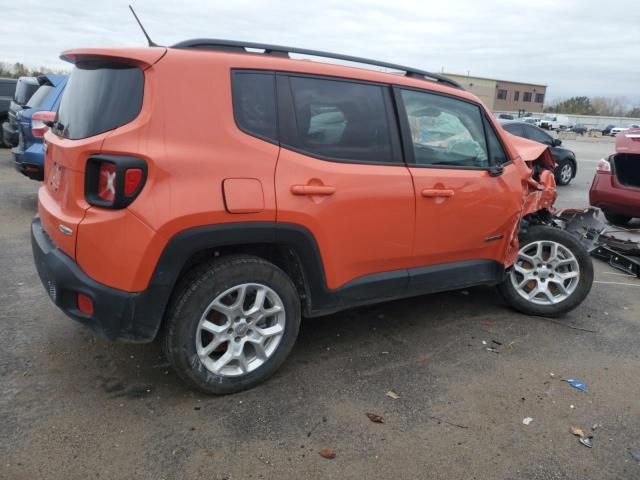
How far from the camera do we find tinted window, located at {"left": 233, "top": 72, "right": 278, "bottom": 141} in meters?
2.78

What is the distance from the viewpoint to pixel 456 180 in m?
3.59

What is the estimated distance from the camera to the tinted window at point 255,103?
278 cm

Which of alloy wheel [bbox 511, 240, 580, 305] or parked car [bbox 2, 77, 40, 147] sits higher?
parked car [bbox 2, 77, 40, 147]

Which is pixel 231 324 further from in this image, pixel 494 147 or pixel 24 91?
pixel 24 91

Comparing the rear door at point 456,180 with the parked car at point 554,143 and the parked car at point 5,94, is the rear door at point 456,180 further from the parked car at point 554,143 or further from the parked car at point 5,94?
the parked car at point 5,94

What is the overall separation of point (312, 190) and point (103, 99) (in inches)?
46.0

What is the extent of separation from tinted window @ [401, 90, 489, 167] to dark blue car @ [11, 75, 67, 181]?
4.94 m

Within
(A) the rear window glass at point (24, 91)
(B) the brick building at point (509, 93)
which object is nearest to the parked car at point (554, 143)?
(A) the rear window glass at point (24, 91)

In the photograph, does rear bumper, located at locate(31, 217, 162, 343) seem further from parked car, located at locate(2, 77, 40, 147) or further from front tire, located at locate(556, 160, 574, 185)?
front tire, located at locate(556, 160, 574, 185)

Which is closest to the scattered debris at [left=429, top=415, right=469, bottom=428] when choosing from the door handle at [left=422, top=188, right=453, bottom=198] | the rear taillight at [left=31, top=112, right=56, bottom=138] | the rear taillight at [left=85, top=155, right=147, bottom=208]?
the door handle at [left=422, top=188, right=453, bottom=198]

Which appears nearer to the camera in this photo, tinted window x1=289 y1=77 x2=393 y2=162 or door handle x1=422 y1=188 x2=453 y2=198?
tinted window x1=289 y1=77 x2=393 y2=162

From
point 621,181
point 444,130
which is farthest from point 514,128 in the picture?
point 444,130

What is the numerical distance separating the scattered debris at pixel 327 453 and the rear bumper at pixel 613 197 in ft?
20.1

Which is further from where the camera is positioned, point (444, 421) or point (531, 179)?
point (531, 179)
